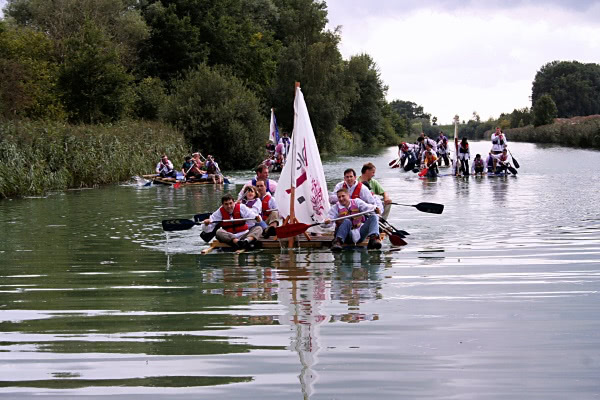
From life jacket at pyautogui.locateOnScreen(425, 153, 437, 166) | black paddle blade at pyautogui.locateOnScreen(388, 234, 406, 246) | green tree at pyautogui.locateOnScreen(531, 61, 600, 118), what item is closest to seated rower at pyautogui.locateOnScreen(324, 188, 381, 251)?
black paddle blade at pyautogui.locateOnScreen(388, 234, 406, 246)

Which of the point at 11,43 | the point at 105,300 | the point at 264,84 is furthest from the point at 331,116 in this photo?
the point at 105,300

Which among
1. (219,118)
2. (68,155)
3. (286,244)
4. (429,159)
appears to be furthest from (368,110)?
(286,244)

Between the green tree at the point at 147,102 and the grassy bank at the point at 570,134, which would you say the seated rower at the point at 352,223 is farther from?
the grassy bank at the point at 570,134

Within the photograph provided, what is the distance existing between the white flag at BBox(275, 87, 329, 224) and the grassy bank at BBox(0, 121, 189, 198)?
1524 centimetres

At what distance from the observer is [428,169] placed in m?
37.9

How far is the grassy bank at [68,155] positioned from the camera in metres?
28.3

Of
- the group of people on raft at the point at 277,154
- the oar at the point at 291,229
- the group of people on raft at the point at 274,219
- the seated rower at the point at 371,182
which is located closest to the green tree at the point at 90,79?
the group of people on raft at the point at 277,154

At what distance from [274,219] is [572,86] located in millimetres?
147543

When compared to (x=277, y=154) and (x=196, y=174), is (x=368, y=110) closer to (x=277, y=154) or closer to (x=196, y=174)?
(x=277, y=154)

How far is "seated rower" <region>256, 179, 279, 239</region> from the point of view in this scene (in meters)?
15.1

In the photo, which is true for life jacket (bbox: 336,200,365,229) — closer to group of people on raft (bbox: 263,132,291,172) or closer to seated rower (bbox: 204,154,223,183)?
seated rower (bbox: 204,154,223,183)

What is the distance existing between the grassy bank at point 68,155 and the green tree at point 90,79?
7.08m

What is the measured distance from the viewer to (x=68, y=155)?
105 ft

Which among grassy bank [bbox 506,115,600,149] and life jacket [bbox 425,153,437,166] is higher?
grassy bank [bbox 506,115,600,149]
